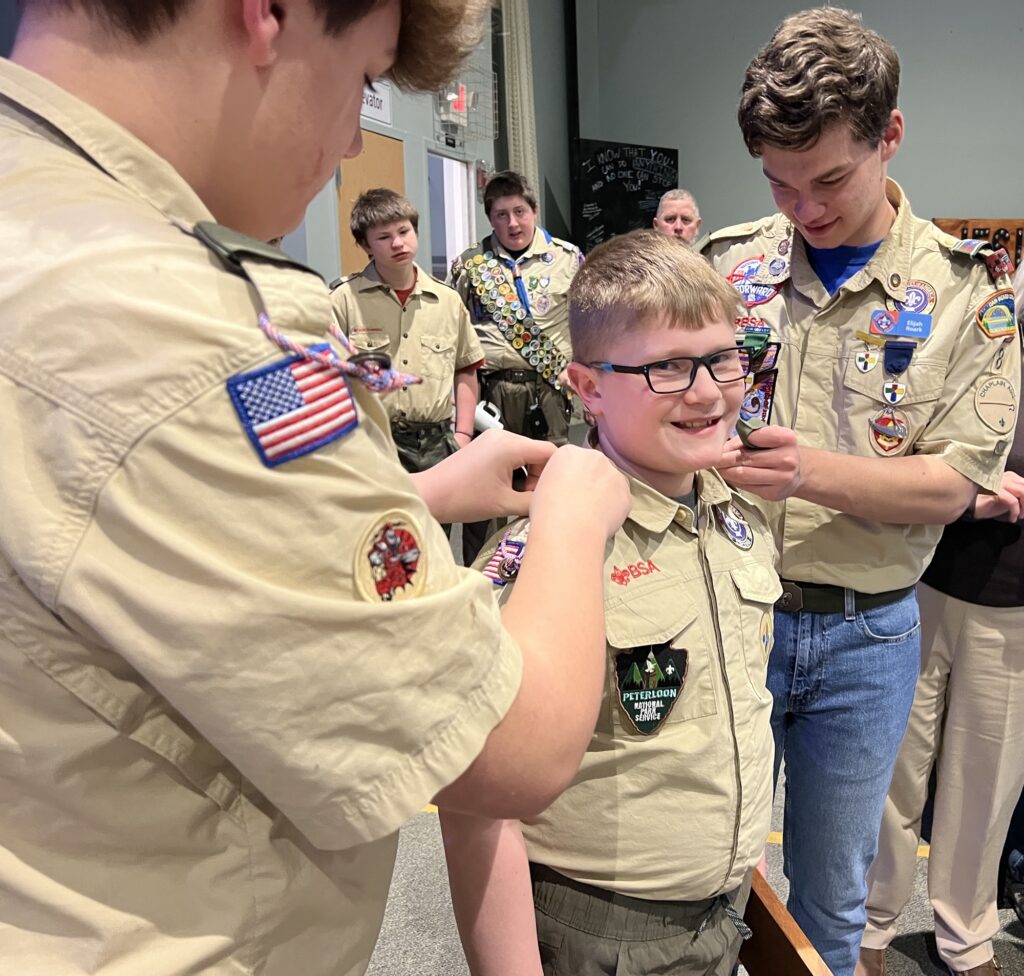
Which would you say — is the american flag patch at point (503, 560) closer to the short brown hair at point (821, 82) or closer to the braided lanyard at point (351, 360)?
the braided lanyard at point (351, 360)

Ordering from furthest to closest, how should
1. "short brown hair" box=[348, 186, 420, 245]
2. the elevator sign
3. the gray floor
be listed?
the elevator sign < "short brown hair" box=[348, 186, 420, 245] < the gray floor

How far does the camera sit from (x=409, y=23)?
0.63m

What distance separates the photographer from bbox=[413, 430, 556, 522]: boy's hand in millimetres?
914

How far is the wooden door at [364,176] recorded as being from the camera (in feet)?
14.7

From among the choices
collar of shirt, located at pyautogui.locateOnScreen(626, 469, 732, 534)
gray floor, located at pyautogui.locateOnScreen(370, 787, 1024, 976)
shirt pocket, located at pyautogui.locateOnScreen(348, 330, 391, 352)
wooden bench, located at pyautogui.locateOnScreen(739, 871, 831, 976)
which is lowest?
gray floor, located at pyautogui.locateOnScreen(370, 787, 1024, 976)

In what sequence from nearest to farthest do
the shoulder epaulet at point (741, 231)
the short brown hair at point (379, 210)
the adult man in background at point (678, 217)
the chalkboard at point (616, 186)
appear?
the shoulder epaulet at point (741, 231) → the short brown hair at point (379, 210) → the adult man in background at point (678, 217) → the chalkboard at point (616, 186)

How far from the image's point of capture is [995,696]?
67.4 inches

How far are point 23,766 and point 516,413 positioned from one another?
4.13 meters

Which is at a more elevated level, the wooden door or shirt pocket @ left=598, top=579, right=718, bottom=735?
the wooden door

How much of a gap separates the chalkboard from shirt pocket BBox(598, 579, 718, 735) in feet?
22.8

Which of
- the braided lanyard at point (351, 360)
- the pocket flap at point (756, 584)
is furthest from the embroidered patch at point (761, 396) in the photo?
the braided lanyard at point (351, 360)

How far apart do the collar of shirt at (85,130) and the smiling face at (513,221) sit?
422 cm

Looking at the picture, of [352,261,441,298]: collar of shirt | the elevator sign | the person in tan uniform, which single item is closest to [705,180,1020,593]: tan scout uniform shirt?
the person in tan uniform

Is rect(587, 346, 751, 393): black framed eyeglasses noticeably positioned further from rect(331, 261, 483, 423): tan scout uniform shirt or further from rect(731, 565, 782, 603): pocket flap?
rect(331, 261, 483, 423): tan scout uniform shirt
